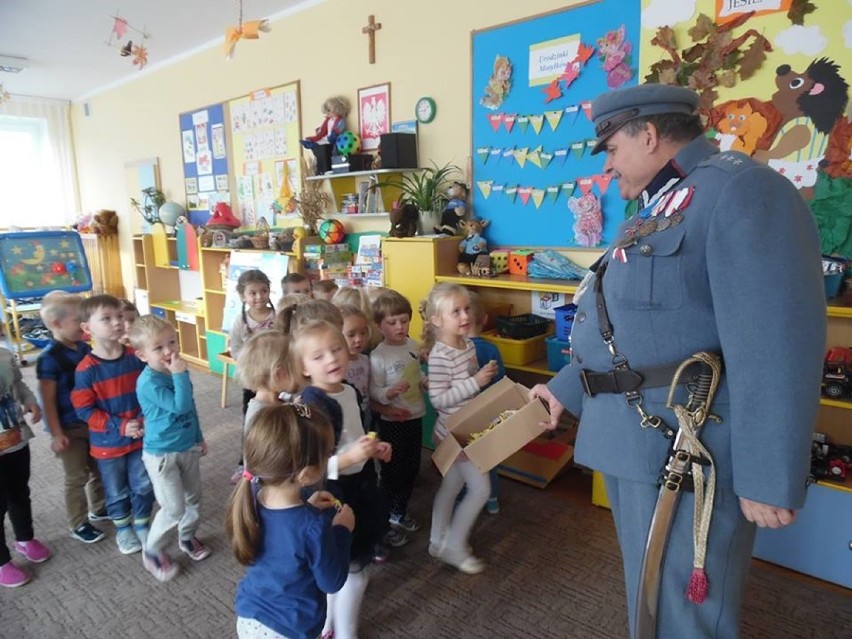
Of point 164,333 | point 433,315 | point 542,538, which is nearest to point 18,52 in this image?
point 164,333

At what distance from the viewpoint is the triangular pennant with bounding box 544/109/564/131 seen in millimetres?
2955

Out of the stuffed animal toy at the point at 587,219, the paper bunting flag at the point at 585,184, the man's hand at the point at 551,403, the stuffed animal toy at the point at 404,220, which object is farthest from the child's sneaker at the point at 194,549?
the paper bunting flag at the point at 585,184

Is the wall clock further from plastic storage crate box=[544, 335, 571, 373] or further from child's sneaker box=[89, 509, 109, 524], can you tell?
child's sneaker box=[89, 509, 109, 524]

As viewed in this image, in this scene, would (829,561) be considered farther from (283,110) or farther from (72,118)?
(72,118)

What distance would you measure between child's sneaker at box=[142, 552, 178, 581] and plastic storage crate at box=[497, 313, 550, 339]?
1882 mm

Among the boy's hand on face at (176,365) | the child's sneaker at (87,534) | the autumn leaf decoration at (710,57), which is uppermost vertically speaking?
the autumn leaf decoration at (710,57)

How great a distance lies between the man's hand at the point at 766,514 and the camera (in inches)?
39.9

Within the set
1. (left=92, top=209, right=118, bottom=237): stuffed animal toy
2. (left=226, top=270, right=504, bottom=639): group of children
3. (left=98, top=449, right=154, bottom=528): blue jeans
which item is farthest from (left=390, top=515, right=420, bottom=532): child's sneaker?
(left=92, top=209, right=118, bottom=237): stuffed animal toy

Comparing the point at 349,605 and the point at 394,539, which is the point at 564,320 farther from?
the point at 349,605

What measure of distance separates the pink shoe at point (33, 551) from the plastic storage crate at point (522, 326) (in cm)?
230

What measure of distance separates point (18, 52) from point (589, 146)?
554 cm

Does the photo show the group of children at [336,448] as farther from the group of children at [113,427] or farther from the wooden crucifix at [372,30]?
the wooden crucifix at [372,30]

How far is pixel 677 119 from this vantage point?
3.93ft

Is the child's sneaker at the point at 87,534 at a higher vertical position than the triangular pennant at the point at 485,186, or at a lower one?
lower
